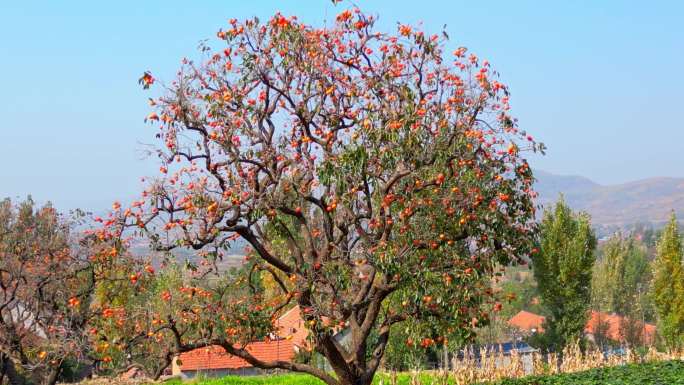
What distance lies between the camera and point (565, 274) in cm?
3084

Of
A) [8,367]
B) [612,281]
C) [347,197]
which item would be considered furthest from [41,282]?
[612,281]

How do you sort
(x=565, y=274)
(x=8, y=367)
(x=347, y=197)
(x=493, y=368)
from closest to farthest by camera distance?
(x=347, y=197)
(x=493, y=368)
(x=8, y=367)
(x=565, y=274)

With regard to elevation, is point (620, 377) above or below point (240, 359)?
below

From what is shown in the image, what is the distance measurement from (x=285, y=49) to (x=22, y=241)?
33.5 feet

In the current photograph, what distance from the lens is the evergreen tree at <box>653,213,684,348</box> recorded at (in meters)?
31.3

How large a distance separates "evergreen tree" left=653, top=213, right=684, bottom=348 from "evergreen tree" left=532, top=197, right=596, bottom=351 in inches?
116

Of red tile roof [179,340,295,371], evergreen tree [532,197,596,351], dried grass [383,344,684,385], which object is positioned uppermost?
evergreen tree [532,197,596,351]

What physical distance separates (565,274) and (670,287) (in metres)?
4.50

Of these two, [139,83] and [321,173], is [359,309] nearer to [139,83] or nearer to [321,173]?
[321,173]

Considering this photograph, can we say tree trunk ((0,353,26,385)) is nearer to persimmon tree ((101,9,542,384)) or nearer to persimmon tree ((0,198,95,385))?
persimmon tree ((0,198,95,385))

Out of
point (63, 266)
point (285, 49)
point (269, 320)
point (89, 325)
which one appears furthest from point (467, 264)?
point (63, 266)

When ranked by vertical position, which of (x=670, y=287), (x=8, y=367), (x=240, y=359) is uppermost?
(x=670, y=287)

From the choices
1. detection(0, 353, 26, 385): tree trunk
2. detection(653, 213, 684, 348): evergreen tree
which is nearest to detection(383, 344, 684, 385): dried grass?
detection(0, 353, 26, 385): tree trunk

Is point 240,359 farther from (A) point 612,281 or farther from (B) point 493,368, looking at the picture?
(B) point 493,368
